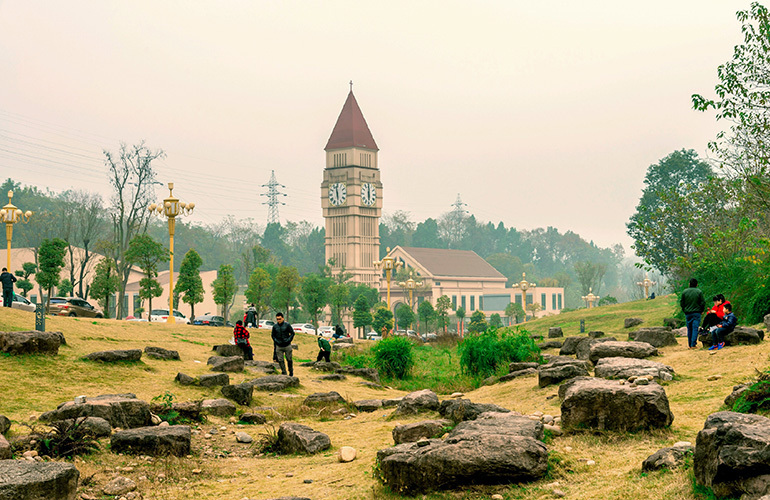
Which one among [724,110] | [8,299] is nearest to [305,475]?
[724,110]

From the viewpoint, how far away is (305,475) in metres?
8.16

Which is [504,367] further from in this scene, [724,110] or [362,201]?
[362,201]

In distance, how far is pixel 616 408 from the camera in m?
8.11

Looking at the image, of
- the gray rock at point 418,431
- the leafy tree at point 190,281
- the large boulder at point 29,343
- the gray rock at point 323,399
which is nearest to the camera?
the gray rock at point 418,431

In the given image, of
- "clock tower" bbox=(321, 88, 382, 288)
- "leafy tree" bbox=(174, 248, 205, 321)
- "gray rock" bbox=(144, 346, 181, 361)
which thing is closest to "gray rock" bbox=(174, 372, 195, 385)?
"gray rock" bbox=(144, 346, 181, 361)

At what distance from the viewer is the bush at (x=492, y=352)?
18234 millimetres

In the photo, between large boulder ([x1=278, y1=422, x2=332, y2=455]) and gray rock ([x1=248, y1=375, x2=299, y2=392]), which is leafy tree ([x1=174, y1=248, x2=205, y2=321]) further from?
large boulder ([x1=278, y1=422, x2=332, y2=455])

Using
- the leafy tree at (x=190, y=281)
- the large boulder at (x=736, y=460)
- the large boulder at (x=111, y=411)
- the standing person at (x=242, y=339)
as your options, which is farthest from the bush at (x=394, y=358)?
the leafy tree at (x=190, y=281)

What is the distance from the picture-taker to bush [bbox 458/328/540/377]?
18.2m

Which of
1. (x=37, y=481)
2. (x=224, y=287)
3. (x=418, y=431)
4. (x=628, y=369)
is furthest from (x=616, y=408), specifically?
(x=224, y=287)

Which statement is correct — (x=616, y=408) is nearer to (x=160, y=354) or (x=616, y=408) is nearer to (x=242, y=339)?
(x=160, y=354)

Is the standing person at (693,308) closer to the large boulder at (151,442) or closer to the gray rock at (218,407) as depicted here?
the gray rock at (218,407)

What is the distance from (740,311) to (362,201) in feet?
308

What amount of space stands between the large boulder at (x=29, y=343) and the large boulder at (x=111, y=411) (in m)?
4.32
